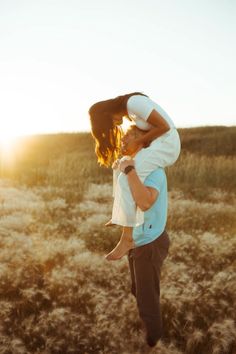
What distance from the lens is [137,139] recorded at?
12.4 feet

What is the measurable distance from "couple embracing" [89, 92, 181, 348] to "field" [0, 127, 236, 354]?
3.72 ft

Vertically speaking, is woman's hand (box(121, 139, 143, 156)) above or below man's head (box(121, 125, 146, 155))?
below

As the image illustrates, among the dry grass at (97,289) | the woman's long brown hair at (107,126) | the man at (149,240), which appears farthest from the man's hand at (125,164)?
the dry grass at (97,289)

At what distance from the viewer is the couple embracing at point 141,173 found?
145 inches

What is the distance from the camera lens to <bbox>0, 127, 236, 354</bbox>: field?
16.5 feet

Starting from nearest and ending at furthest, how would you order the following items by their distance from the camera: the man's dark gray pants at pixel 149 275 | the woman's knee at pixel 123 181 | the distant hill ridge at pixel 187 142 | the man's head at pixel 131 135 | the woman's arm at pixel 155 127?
1. the woman's arm at pixel 155 127
2. the woman's knee at pixel 123 181
3. the man's head at pixel 131 135
4. the man's dark gray pants at pixel 149 275
5. the distant hill ridge at pixel 187 142

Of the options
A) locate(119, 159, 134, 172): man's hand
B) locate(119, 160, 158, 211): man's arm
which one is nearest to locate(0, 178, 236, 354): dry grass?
locate(119, 160, 158, 211): man's arm

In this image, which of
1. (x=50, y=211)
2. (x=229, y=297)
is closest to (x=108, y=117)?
(x=229, y=297)

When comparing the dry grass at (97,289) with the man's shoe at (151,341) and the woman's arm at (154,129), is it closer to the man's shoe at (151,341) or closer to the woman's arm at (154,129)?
the man's shoe at (151,341)

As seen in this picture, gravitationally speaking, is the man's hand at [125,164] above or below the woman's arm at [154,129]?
below

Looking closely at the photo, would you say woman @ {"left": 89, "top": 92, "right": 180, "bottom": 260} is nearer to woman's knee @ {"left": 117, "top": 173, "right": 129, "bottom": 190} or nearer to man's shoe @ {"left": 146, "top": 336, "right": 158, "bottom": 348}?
woman's knee @ {"left": 117, "top": 173, "right": 129, "bottom": 190}

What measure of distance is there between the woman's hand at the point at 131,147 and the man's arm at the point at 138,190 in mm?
209

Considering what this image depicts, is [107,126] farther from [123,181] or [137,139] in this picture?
[123,181]

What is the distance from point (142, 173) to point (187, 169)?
13587mm
